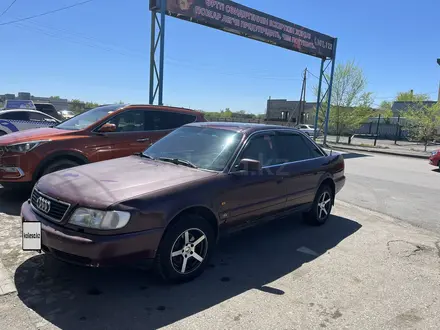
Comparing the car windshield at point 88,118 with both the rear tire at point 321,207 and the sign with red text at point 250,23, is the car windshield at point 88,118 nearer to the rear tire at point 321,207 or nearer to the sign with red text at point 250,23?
the rear tire at point 321,207

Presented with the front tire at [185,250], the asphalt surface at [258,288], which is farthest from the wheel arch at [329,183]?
the front tire at [185,250]

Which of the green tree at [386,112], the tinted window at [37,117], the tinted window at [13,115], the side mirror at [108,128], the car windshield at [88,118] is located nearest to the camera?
the side mirror at [108,128]

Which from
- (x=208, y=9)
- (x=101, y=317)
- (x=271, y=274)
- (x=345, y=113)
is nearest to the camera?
(x=101, y=317)

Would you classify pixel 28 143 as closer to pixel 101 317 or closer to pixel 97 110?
pixel 97 110

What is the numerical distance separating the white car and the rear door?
9646mm

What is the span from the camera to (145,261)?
3172 mm

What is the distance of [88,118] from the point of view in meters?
6.67

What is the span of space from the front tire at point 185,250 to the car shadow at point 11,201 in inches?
126

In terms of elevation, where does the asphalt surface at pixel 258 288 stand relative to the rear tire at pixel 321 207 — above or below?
below

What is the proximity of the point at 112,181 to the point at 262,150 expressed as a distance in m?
1.99

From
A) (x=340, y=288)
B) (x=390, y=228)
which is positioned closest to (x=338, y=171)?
(x=390, y=228)

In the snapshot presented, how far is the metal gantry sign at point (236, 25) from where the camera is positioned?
1266 centimetres

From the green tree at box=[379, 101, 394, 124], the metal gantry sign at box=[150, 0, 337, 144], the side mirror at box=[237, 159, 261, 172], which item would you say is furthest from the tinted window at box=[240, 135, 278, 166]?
the green tree at box=[379, 101, 394, 124]

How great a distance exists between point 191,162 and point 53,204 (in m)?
1.51
